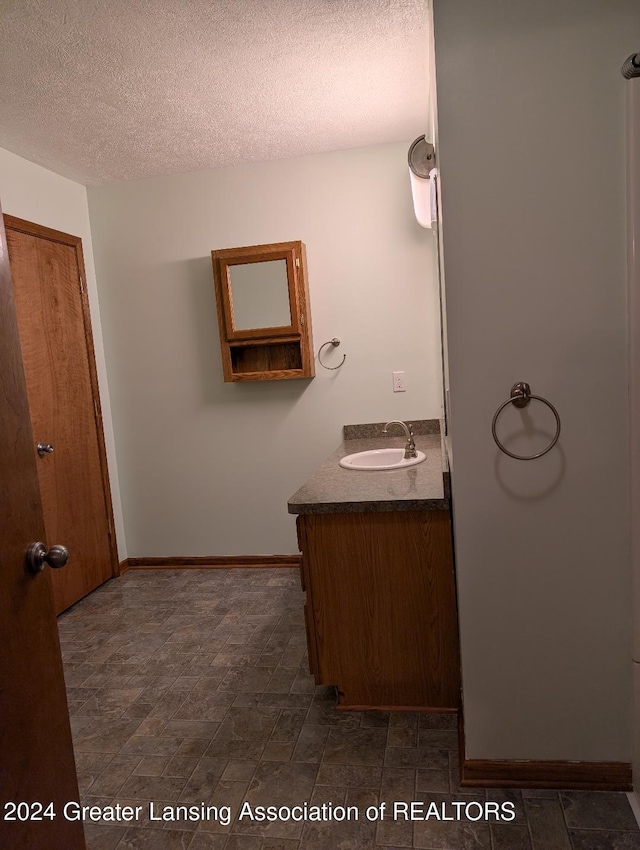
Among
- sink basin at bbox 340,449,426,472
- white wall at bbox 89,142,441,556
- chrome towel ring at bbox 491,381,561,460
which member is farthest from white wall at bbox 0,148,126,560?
chrome towel ring at bbox 491,381,561,460

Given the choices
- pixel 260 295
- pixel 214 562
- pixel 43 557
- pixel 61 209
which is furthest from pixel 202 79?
pixel 214 562

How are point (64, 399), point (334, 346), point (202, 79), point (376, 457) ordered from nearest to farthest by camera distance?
point (202, 79) → point (376, 457) → point (64, 399) → point (334, 346)

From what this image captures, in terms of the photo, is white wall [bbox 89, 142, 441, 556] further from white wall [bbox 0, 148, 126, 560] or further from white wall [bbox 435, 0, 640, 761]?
white wall [bbox 435, 0, 640, 761]

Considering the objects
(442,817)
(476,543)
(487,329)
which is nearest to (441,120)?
(487,329)

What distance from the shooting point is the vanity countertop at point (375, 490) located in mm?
1956

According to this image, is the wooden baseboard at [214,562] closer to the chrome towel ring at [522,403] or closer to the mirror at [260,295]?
the mirror at [260,295]

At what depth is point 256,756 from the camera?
191cm

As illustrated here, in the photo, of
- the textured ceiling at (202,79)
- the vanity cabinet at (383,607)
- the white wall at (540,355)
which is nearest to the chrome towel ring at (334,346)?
the textured ceiling at (202,79)

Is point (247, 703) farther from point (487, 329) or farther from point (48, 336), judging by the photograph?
Result: point (48, 336)

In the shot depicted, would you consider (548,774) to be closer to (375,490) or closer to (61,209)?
(375,490)

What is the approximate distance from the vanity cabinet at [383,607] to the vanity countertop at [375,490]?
40mm

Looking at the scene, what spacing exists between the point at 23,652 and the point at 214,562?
2716mm

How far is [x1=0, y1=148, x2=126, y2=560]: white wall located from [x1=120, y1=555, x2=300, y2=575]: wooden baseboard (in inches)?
5.3

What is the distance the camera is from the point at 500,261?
1499mm
